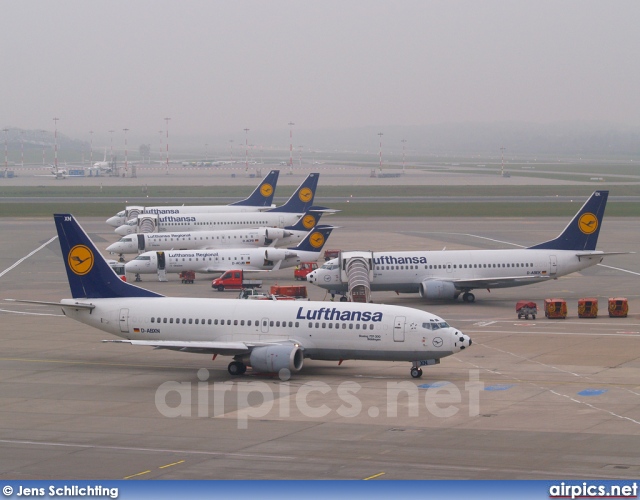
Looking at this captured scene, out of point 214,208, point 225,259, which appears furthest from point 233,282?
point 214,208

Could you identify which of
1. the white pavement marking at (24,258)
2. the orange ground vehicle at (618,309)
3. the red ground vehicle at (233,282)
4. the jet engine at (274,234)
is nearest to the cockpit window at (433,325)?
the orange ground vehicle at (618,309)

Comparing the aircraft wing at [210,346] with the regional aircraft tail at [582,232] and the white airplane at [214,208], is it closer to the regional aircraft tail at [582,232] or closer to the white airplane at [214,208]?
the regional aircraft tail at [582,232]

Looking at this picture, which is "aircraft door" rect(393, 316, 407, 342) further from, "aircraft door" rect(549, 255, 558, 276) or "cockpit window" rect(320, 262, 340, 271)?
"aircraft door" rect(549, 255, 558, 276)

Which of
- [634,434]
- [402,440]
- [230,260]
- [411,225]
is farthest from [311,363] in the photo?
[411,225]

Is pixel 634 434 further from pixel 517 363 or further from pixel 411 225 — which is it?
pixel 411 225

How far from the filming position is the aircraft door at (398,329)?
164 ft

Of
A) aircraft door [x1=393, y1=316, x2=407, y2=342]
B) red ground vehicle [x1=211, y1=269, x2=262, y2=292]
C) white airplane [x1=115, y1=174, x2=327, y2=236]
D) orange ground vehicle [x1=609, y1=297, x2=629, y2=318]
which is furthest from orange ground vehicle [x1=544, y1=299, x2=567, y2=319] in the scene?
white airplane [x1=115, y1=174, x2=327, y2=236]

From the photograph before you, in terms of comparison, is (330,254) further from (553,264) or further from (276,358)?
(276,358)

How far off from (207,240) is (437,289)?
1407 inches

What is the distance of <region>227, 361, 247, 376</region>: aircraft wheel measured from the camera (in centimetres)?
5181

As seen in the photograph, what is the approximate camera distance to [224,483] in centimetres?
Result: 3194

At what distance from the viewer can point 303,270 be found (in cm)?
9550

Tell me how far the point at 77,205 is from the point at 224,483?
152282mm

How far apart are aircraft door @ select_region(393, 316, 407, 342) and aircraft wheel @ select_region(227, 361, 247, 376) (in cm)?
790
